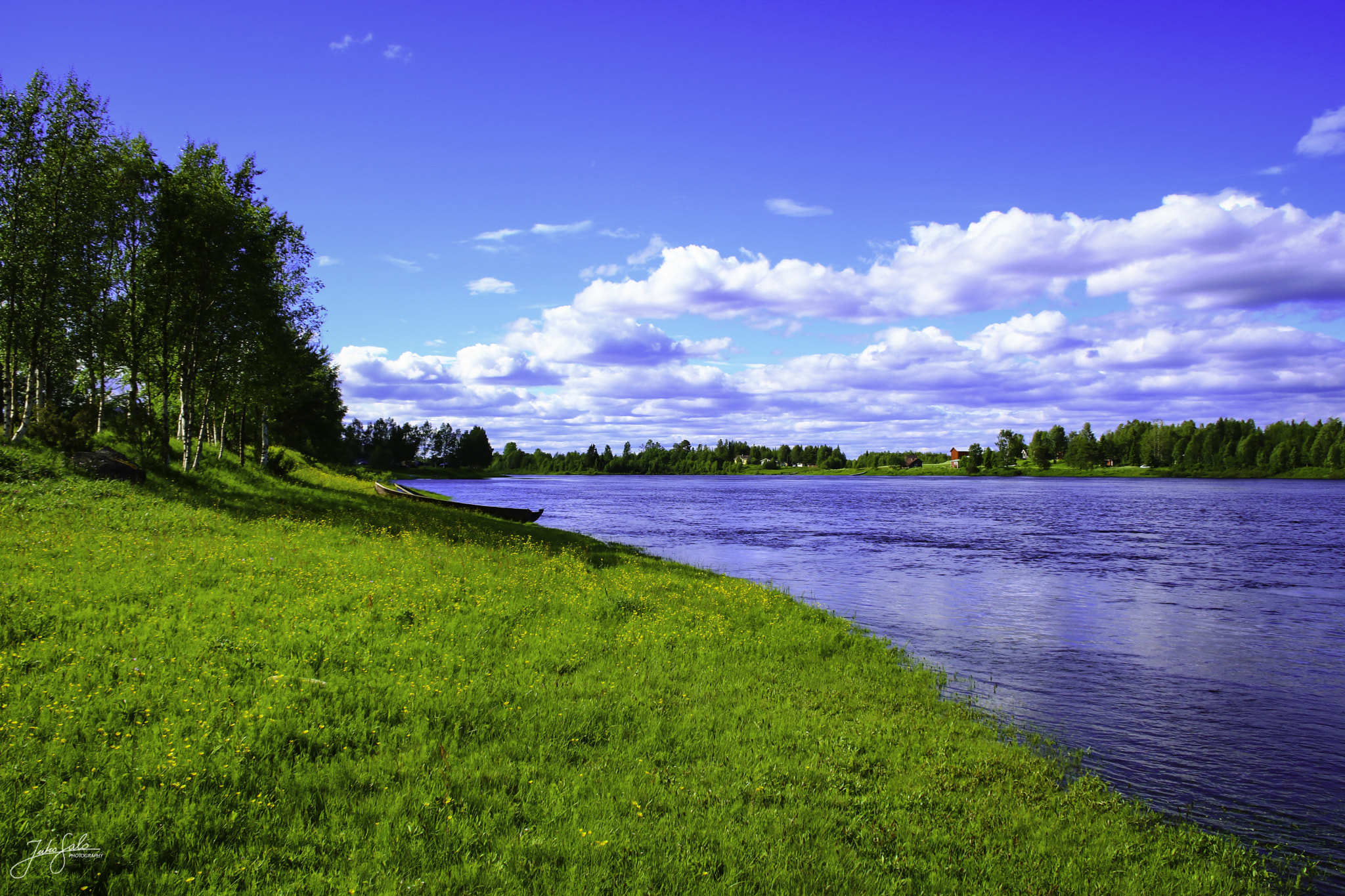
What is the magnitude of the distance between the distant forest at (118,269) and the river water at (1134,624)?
1010 inches

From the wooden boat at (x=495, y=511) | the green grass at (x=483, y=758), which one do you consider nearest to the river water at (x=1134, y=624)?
the green grass at (x=483, y=758)

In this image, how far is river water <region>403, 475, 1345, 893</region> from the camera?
11.5m

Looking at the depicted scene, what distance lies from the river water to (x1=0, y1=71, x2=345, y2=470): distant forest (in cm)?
2566

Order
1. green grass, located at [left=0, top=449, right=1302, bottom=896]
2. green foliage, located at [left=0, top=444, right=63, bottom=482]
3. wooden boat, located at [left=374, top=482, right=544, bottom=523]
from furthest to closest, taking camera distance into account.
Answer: wooden boat, located at [left=374, top=482, right=544, bottom=523] → green foliage, located at [left=0, top=444, right=63, bottom=482] → green grass, located at [left=0, top=449, right=1302, bottom=896]

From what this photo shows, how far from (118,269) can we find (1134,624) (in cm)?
4511

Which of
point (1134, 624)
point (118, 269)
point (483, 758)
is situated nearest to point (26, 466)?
point (118, 269)

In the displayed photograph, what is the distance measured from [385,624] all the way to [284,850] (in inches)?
285

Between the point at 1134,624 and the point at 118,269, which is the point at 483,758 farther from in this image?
the point at 118,269

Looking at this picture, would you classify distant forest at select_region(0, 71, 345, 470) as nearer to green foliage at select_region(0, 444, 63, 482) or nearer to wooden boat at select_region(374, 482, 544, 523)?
green foliage at select_region(0, 444, 63, 482)

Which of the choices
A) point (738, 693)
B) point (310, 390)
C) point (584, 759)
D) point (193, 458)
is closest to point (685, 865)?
point (584, 759)

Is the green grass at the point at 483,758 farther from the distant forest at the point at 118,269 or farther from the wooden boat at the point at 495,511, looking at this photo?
the wooden boat at the point at 495,511

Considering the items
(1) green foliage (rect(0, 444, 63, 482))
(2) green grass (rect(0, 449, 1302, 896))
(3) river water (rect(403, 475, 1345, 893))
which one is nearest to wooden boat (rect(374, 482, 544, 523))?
(3) river water (rect(403, 475, 1345, 893))

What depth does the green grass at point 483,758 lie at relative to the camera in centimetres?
682

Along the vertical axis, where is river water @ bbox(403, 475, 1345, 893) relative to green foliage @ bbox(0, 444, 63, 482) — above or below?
A: below
